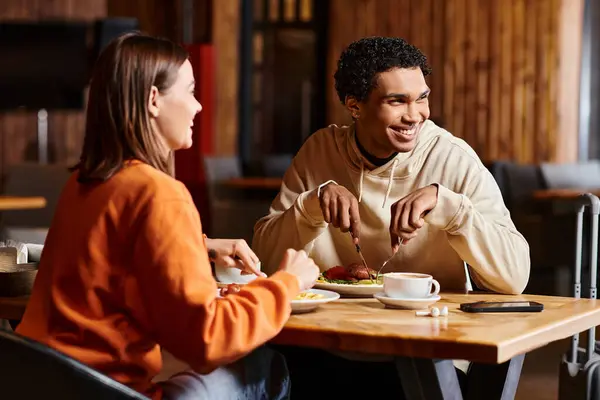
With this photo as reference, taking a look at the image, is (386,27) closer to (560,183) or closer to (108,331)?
(560,183)

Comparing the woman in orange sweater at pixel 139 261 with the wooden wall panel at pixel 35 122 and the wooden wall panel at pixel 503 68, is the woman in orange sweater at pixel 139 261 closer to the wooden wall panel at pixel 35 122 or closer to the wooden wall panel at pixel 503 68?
the wooden wall panel at pixel 35 122

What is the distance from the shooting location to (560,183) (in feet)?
23.6

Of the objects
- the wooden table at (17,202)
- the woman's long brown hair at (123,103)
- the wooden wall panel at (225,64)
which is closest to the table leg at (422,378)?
the woman's long brown hair at (123,103)

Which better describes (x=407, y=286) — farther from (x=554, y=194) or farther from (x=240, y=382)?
(x=554, y=194)

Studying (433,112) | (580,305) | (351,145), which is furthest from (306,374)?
(433,112)

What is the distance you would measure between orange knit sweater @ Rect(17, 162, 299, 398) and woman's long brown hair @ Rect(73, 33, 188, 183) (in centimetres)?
3

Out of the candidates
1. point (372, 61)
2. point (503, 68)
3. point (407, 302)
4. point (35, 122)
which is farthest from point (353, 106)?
point (503, 68)

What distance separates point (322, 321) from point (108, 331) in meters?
0.41

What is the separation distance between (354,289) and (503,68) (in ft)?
25.1

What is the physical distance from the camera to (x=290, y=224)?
8.26 ft

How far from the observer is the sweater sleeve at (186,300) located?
160 centimetres

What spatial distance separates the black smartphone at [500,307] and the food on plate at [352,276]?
294 millimetres

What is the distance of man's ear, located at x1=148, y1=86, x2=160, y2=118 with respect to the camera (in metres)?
1.73

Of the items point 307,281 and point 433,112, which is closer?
point 307,281
